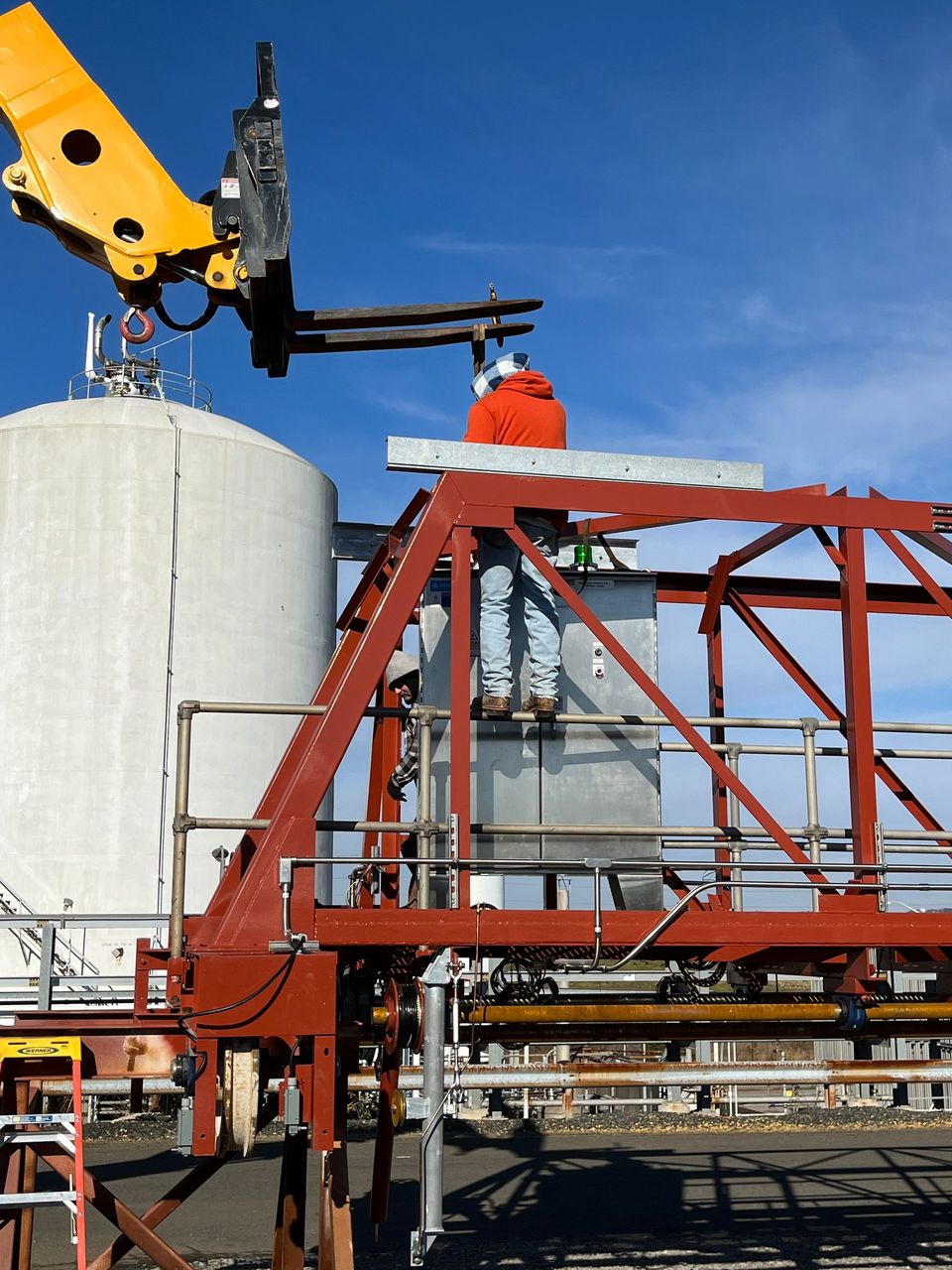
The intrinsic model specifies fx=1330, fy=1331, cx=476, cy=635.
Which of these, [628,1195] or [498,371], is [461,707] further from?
[628,1195]

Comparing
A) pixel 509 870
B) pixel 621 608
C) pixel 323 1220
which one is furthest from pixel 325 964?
pixel 621 608

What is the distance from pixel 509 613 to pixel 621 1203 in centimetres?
752

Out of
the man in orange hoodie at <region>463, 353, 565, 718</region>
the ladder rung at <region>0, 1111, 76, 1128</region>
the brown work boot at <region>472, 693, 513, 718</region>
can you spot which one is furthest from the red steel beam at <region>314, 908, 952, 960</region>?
the ladder rung at <region>0, 1111, 76, 1128</region>

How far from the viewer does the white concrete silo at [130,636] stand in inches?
872

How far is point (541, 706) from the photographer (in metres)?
8.25

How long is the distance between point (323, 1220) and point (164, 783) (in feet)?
48.7

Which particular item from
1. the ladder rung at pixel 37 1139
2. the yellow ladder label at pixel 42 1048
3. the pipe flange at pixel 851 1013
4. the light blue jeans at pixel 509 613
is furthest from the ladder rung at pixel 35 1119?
the pipe flange at pixel 851 1013

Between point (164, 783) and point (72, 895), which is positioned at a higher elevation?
point (164, 783)

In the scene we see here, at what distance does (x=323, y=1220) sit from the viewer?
326 inches

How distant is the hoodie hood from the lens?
29.2 ft

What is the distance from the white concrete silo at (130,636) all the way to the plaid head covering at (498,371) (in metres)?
14.4

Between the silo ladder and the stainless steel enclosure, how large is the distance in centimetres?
272

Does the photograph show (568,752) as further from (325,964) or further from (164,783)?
(164,783)

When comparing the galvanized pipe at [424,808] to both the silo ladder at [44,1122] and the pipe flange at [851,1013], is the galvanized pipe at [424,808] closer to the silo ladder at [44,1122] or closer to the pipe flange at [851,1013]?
the silo ladder at [44,1122]
